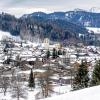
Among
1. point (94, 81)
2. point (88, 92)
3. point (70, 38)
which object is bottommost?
point (70, 38)

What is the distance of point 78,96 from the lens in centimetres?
582

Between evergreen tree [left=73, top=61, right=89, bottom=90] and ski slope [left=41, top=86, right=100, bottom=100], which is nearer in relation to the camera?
ski slope [left=41, top=86, right=100, bottom=100]

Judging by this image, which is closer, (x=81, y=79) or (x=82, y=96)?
(x=82, y=96)

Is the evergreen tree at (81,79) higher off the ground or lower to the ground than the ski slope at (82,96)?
lower

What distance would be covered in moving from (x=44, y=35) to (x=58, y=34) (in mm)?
7107

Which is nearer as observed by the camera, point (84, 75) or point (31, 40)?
point (84, 75)

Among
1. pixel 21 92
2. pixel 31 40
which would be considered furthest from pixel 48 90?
pixel 31 40

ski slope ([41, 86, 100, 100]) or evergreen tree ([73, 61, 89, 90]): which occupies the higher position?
ski slope ([41, 86, 100, 100])

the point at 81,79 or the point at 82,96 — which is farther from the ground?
the point at 82,96

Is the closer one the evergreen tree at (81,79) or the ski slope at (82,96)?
Answer: the ski slope at (82,96)

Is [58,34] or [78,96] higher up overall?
[78,96]

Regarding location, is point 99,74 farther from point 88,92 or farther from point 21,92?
point 21,92

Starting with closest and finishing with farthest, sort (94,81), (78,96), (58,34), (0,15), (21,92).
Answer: (78,96)
(94,81)
(21,92)
(58,34)
(0,15)

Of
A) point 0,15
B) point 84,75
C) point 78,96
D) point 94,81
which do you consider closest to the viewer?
point 78,96
